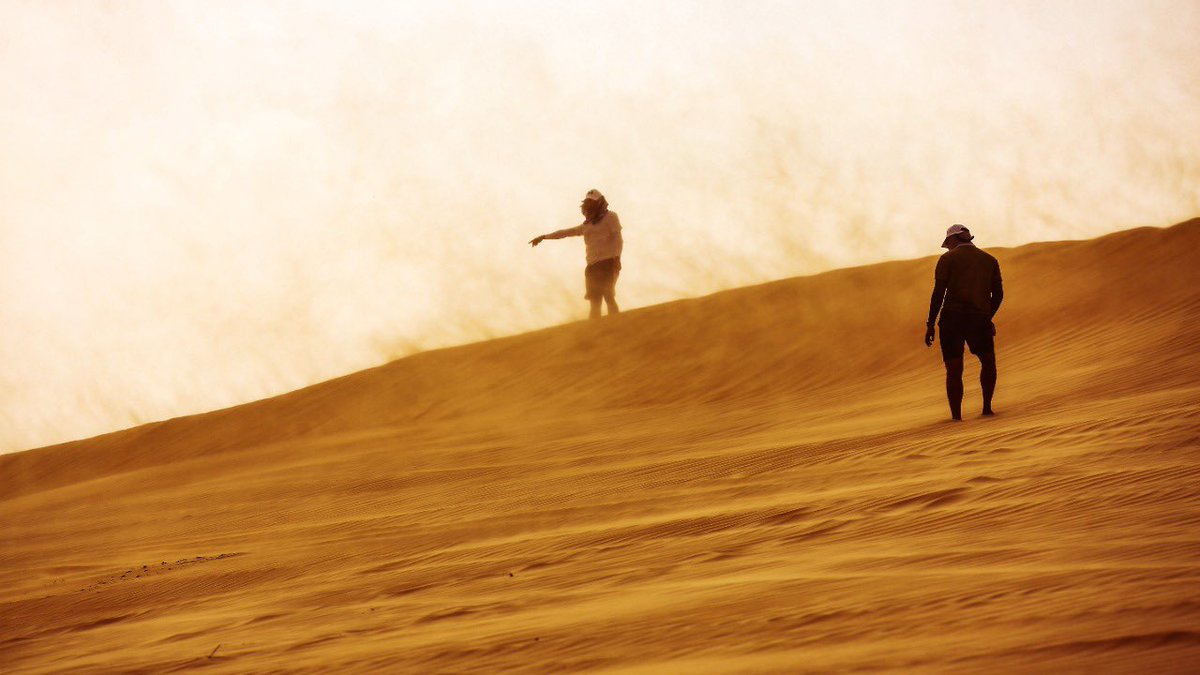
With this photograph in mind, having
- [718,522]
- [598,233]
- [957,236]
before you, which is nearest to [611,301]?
[598,233]

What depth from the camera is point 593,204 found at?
50.9ft

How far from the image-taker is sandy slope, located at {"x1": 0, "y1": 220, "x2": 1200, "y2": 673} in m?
3.73

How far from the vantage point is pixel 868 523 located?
5.43 meters

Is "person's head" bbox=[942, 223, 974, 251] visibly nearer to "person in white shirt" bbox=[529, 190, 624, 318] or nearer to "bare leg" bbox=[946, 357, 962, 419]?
"bare leg" bbox=[946, 357, 962, 419]

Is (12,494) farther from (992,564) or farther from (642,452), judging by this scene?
(992,564)

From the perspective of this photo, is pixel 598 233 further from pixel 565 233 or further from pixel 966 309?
pixel 966 309

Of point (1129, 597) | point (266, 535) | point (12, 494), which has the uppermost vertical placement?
point (12, 494)

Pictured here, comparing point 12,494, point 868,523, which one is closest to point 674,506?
point 868,523

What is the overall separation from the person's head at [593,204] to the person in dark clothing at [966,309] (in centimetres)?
694

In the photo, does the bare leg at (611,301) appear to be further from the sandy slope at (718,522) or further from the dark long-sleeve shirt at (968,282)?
the dark long-sleeve shirt at (968,282)

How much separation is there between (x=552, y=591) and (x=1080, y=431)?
3353mm

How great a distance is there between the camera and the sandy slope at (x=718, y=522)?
12.2ft

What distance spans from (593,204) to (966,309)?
7.18 m

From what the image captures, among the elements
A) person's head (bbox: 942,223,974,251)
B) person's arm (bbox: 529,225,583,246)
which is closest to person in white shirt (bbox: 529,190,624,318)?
person's arm (bbox: 529,225,583,246)
